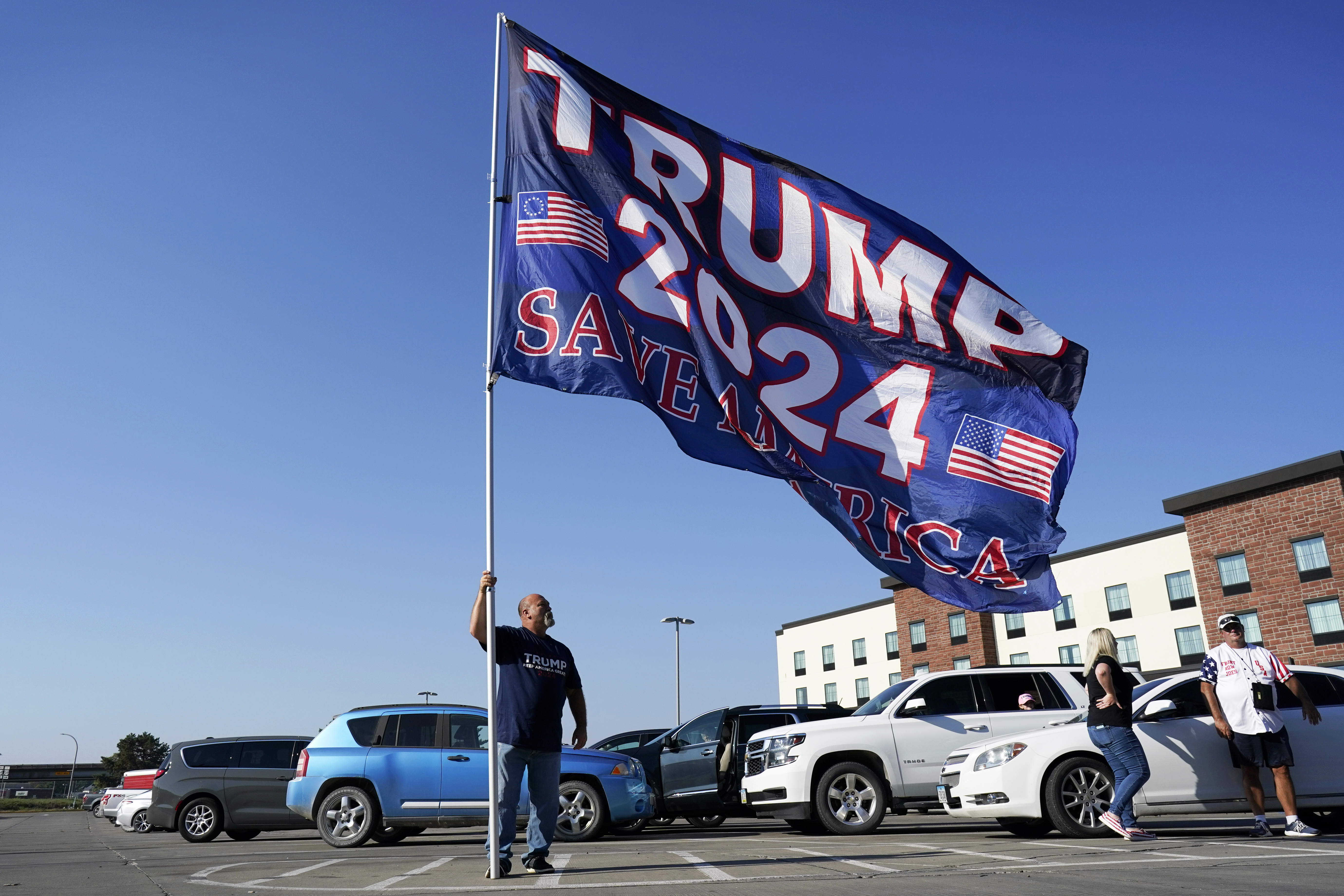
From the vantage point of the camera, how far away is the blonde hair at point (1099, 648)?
9.20 metres

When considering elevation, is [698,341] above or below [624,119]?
below

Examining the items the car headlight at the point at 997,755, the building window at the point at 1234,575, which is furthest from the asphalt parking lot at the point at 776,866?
the building window at the point at 1234,575

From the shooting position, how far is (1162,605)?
145 ft

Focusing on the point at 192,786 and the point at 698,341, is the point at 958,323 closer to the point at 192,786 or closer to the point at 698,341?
the point at 698,341

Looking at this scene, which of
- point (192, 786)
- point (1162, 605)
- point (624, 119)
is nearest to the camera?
point (624, 119)

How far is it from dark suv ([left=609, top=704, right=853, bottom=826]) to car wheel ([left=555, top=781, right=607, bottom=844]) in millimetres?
2319

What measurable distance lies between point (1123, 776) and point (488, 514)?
6199 millimetres

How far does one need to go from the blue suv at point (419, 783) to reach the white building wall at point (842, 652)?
139 ft

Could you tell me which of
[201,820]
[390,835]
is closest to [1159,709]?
[390,835]

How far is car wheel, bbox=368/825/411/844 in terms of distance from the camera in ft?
43.1

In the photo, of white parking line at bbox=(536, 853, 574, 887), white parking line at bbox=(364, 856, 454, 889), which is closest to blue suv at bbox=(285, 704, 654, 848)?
white parking line at bbox=(364, 856, 454, 889)

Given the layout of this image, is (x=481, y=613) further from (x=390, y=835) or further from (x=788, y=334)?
(x=390, y=835)

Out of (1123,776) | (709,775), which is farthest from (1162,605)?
(1123,776)

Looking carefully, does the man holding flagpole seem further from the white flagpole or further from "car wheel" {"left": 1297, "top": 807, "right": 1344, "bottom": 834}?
"car wheel" {"left": 1297, "top": 807, "right": 1344, "bottom": 834}
